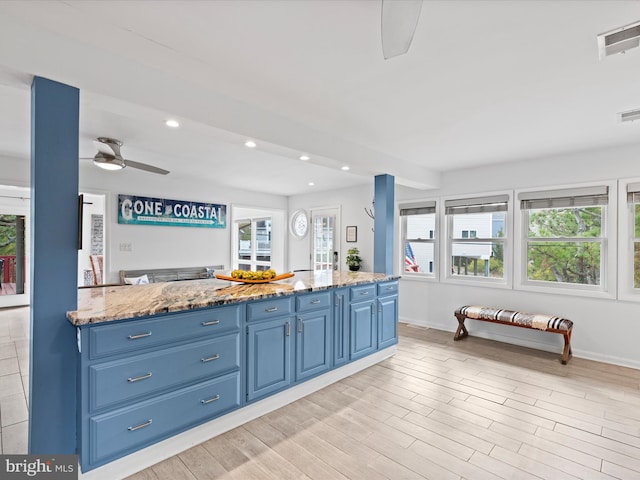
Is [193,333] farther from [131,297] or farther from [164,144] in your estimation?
[164,144]

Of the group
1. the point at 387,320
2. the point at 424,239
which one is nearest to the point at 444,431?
the point at 387,320

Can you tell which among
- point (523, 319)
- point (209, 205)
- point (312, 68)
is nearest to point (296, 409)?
point (312, 68)

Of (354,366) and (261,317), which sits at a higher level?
(261,317)

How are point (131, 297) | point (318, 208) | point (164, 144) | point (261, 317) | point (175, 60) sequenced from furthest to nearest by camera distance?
point (318, 208)
point (164, 144)
point (261, 317)
point (131, 297)
point (175, 60)

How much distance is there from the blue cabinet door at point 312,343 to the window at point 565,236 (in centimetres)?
300

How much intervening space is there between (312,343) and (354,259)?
3.24 meters

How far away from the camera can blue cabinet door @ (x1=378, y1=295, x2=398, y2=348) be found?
3738 millimetres

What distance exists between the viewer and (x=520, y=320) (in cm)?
397

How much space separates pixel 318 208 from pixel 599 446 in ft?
17.9

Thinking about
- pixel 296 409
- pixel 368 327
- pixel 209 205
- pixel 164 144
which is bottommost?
pixel 296 409

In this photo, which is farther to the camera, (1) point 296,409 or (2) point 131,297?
(1) point 296,409

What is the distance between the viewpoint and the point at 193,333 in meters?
2.19

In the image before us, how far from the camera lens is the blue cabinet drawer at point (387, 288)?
3732 mm

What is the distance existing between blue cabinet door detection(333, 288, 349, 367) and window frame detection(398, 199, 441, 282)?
2460mm
